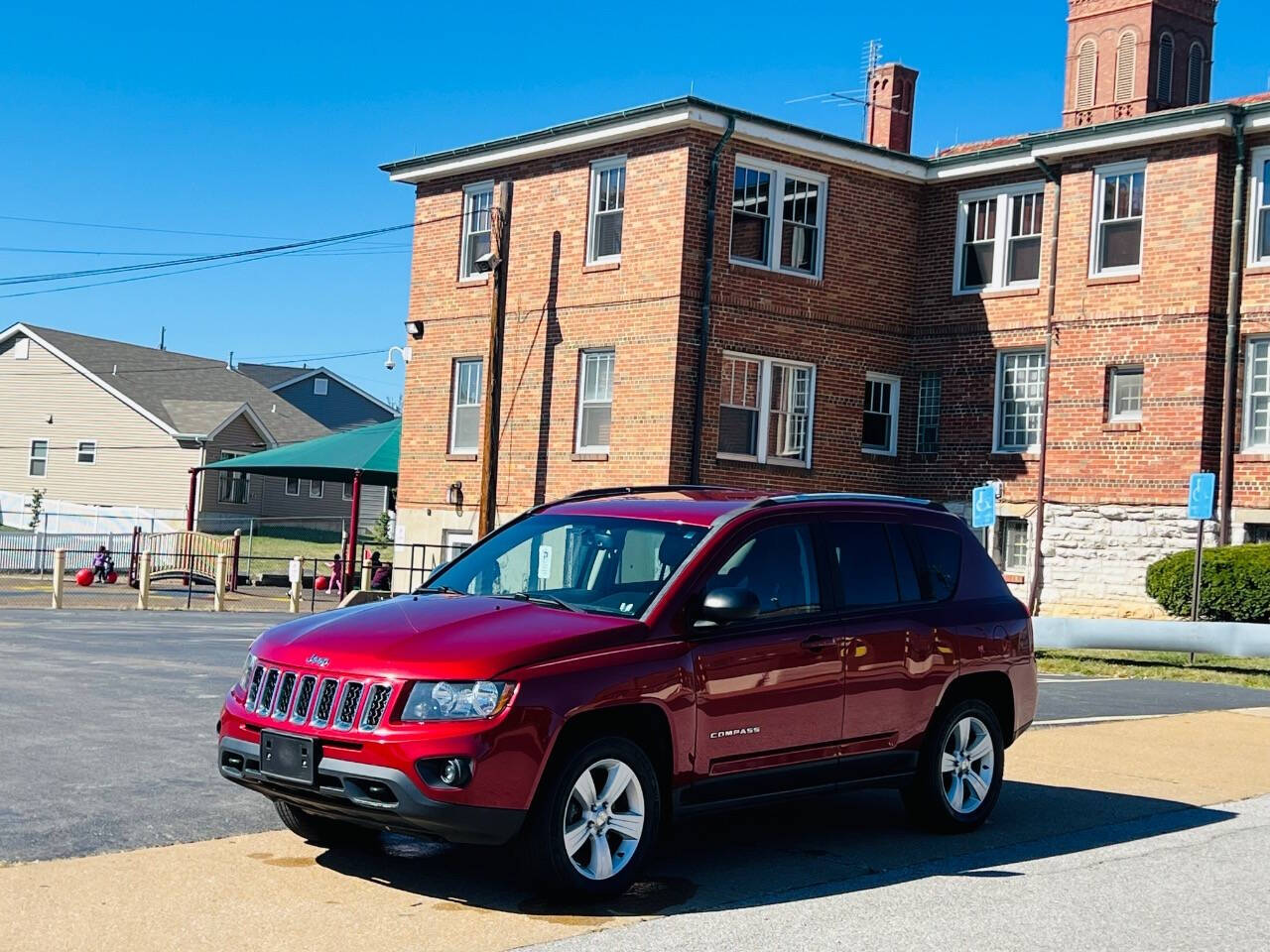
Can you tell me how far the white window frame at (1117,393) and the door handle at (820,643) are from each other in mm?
19740

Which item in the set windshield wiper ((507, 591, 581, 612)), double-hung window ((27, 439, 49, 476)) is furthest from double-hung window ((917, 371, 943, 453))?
double-hung window ((27, 439, 49, 476))

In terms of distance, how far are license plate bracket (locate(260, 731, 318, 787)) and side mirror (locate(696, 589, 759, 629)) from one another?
1.90 metres

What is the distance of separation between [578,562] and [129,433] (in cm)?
5103

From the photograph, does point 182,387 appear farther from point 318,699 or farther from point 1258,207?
point 318,699

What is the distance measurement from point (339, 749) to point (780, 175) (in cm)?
2174

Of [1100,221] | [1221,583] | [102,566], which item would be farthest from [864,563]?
[102,566]

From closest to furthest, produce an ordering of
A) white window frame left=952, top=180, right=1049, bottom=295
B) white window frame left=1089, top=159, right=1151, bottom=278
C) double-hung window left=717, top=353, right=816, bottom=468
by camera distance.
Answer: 1. white window frame left=1089, top=159, right=1151, bottom=278
2. double-hung window left=717, top=353, right=816, bottom=468
3. white window frame left=952, top=180, right=1049, bottom=295

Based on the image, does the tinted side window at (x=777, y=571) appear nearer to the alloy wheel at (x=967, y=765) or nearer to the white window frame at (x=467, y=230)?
the alloy wheel at (x=967, y=765)

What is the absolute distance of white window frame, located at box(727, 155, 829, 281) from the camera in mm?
26766

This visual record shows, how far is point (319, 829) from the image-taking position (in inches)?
302

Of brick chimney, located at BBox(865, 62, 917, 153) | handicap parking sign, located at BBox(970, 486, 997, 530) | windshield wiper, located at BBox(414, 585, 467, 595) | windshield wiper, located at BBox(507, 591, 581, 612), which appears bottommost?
windshield wiper, located at BBox(414, 585, 467, 595)

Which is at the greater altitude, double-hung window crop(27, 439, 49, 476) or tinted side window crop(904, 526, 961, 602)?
double-hung window crop(27, 439, 49, 476)

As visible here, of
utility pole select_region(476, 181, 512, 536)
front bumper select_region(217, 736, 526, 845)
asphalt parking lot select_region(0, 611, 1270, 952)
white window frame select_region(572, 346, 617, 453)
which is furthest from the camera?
white window frame select_region(572, 346, 617, 453)

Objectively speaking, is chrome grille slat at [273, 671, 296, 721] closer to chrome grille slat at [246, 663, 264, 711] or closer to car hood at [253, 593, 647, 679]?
car hood at [253, 593, 647, 679]
